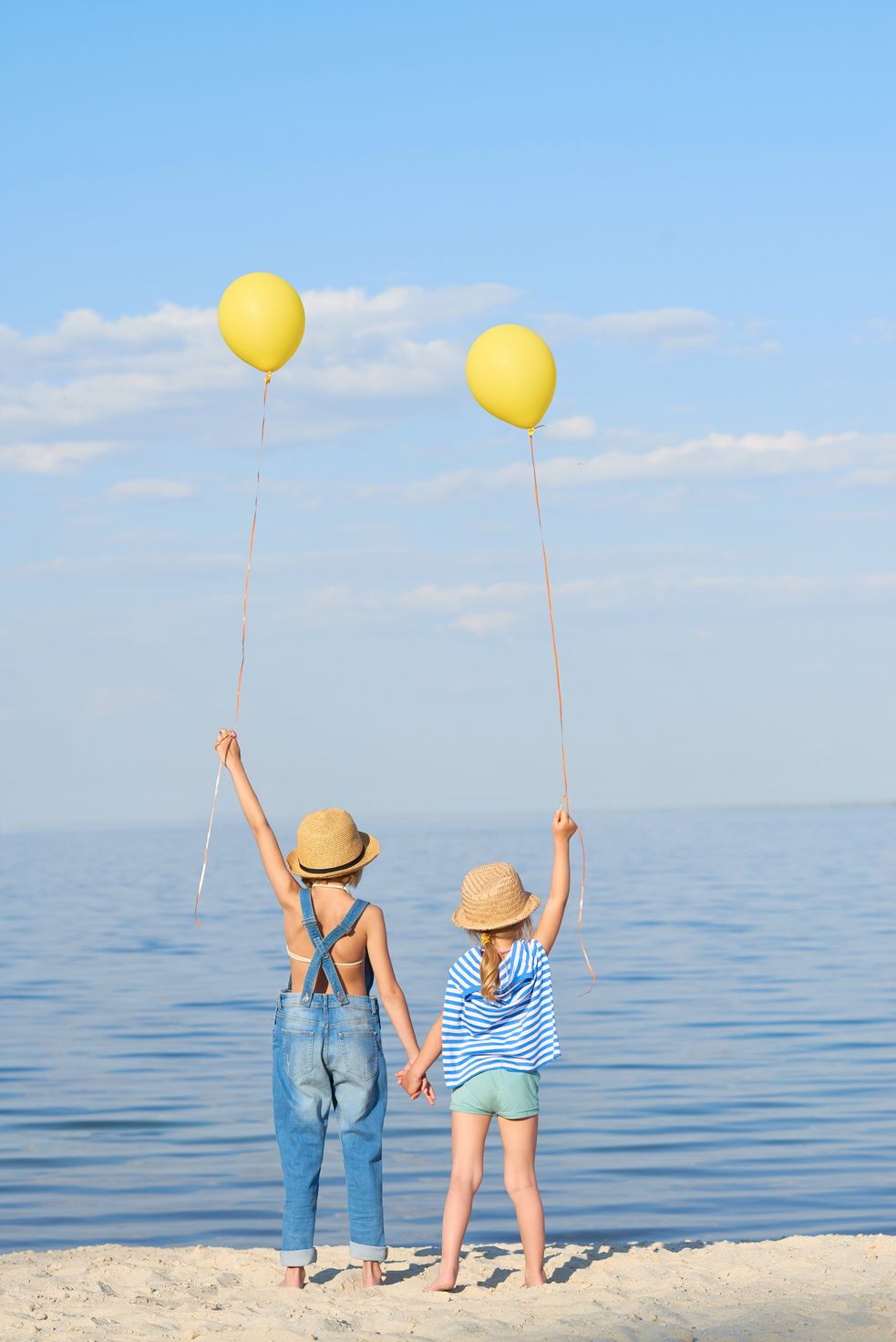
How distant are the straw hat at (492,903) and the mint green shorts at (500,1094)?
20.1 inches

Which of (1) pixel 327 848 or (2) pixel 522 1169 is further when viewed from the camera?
(1) pixel 327 848

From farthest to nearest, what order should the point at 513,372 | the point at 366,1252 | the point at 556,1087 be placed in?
the point at 556,1087 → the point at 513,372 → the point at 366,1252

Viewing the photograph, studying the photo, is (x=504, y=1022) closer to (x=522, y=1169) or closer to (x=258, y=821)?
Result: (x=522, y=1169)

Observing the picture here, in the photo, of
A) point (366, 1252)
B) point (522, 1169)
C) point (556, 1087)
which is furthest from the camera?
point (556, 1087)

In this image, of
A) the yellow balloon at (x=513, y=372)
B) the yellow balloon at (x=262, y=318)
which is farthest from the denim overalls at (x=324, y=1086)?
the yellow balloon at (x=262, y=318)

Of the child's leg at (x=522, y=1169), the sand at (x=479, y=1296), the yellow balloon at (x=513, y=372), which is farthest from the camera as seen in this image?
the yellow balloon at (x=513, y=372)

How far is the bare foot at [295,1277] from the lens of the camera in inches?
205

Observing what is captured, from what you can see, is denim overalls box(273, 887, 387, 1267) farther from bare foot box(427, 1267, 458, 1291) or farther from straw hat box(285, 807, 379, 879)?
bare foot box(427, 1267, 458, 1291)

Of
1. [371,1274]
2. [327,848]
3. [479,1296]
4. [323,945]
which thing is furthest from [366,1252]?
[327,848]

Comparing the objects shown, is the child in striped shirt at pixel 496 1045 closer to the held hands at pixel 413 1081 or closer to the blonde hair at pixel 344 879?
the held hands at pixel 413 1081

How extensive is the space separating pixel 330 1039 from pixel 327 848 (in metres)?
0.68

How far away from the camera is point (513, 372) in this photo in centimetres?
636

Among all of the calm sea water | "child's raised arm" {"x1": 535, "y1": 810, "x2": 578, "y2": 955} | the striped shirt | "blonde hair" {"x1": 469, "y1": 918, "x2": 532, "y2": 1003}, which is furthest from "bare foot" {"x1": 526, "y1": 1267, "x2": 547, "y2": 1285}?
the calm sea water

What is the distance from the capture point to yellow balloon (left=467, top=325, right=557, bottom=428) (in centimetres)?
636
